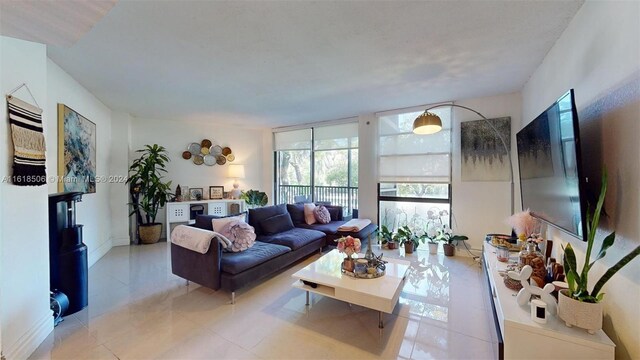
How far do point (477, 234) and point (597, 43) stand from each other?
2849 mm

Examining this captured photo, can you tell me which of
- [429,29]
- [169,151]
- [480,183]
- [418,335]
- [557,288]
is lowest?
[418,335]

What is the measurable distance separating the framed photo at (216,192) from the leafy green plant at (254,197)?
45 cm

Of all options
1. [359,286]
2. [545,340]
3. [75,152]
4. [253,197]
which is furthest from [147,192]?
[545,340]

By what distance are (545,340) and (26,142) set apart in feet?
11.1

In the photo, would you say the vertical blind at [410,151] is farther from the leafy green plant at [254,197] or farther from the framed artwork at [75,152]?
the framed artwork at [75,152]

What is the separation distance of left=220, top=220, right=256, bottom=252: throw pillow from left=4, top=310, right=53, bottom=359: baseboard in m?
1.40

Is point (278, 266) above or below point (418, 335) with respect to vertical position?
above

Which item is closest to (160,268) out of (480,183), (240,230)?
(240,230)

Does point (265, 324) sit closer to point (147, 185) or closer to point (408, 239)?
point (408, 239)

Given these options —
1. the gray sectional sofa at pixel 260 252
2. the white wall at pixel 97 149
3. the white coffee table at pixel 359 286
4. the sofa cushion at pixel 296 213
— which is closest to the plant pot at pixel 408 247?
the gray sectional sofa at pixel 260 252

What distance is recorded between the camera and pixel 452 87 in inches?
126

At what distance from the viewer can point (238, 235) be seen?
2.90 meters

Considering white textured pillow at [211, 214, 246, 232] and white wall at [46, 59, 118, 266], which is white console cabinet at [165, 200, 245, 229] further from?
white textured pillow at [211, 214, 246, 232]

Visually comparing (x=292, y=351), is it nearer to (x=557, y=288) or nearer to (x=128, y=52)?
(x=557, y=288)
